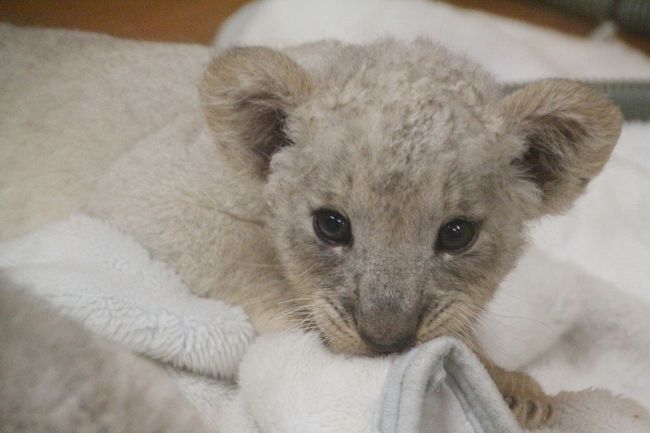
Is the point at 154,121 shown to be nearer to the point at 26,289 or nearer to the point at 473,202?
the point at 26,289

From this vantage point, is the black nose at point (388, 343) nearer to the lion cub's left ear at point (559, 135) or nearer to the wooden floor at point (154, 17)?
the lion cub's left ear at point (559, 135)

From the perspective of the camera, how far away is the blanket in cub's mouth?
1.31m

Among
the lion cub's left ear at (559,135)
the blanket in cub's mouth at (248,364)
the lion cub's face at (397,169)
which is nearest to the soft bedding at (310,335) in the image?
the blanket in cub's mouth at (248,364)

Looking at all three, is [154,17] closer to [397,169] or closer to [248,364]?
[248,364]

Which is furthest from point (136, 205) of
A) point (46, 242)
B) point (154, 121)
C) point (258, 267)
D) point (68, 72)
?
point (68, 72)

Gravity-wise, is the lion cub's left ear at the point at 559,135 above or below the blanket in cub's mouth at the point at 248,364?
above

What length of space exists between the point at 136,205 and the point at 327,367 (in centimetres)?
67

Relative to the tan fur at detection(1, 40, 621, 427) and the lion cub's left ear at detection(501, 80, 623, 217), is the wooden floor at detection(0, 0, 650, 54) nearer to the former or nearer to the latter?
the tan fur at detection(1, 40, 621, 427)

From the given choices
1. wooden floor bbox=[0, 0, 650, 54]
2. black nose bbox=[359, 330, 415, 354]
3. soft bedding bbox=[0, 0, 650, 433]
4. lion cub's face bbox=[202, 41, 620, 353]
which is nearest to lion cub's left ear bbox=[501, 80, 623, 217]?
lion cub's face bbox=[202, 41, 620, 353]

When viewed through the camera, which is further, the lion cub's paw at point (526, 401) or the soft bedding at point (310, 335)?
the lion cub's paw at point (526, 401)

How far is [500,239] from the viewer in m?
1.51

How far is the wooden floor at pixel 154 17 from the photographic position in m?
2.95

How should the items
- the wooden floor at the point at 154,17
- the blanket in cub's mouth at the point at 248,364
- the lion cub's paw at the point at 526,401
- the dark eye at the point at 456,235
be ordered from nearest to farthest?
the blanket in cub's mouth at the point at 248,364 < the dark eye at the point at 456,235 < the lion cub's paw at the point at 526,401 < the wooden floor at the point at 154,17

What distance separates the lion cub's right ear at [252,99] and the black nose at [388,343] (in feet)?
1.54
